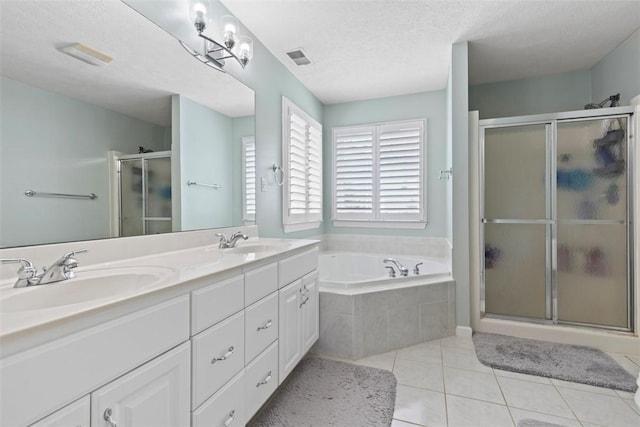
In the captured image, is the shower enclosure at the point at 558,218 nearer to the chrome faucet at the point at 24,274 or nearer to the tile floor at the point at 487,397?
the tile floor at the point at 487,397

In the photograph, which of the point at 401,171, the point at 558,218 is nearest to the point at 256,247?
the point at 401,171

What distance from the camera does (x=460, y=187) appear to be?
2.54 metres

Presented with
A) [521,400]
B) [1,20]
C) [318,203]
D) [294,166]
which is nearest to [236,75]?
[294,166]

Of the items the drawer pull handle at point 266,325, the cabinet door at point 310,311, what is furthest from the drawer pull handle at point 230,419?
the cabinet door at point 310,311

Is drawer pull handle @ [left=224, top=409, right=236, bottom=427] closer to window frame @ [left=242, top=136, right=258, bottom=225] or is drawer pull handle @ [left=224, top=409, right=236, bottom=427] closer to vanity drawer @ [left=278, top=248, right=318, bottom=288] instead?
vanity drawer @ [left=278, top=248, right=318, bottom=288]

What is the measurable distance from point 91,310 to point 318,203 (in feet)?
9.52

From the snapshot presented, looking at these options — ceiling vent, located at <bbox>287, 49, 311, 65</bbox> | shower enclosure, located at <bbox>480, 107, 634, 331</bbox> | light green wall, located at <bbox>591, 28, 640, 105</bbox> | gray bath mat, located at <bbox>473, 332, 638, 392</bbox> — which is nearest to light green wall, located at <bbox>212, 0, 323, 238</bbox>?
ceiling vent, located at <bbox>287, 49, 311, 65</bbox>

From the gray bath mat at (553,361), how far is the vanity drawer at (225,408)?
5.49ft

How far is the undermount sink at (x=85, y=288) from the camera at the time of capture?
860mm

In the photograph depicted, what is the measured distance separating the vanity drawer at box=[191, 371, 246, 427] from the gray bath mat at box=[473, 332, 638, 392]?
1.67 m

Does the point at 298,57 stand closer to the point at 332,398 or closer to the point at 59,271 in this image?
the point at 59,271

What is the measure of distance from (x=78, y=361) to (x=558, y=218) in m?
3.08

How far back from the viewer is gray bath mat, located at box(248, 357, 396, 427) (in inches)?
60.3

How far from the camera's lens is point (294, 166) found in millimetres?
2961
